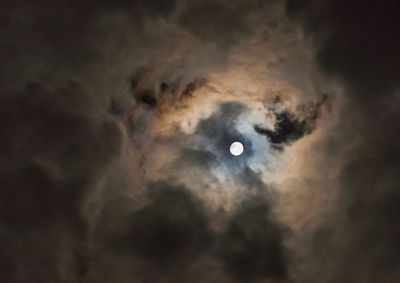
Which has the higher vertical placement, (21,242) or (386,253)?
(21,242)

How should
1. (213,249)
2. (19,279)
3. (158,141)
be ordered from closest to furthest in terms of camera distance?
1. (19,279)
2. (213,249)
3. (158,141)

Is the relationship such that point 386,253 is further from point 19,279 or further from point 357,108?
point 19,279

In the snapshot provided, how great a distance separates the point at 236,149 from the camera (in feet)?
25.2

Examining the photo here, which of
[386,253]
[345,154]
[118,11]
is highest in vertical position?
[118,11]

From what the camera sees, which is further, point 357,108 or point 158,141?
point 158,141

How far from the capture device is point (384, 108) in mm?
6660

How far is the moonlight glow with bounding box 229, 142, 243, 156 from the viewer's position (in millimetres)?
7652

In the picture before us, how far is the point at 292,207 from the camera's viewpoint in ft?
22.6

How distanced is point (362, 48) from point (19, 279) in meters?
5.63

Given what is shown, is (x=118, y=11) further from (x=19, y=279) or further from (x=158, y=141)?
(x=19, y=279)

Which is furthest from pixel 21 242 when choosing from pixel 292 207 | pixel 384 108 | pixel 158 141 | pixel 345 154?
pixel 384 108

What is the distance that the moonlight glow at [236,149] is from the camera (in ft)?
25.1

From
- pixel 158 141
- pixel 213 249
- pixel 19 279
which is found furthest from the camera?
pixel 158 141

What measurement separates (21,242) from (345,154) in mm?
4581
